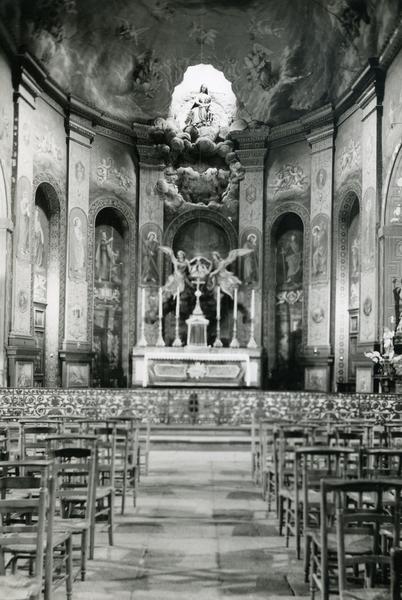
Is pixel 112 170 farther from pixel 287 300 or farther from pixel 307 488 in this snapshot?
pixel 307 488

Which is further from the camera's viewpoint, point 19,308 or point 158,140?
point 158,140

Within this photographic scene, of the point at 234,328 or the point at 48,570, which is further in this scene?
the point at 234,328

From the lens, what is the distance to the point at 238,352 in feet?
75.8

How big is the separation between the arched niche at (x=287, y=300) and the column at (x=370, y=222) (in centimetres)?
414

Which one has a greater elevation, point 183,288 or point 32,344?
point 183,288

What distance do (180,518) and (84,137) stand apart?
59.8ft

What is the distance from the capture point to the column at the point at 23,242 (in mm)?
19828

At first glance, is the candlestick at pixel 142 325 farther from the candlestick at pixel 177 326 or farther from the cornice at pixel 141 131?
the cornice at pixel 141 131

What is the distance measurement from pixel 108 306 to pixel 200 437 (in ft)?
36.1

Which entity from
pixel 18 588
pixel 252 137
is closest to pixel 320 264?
pixel 252 137

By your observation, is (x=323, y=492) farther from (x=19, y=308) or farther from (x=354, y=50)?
(x=354, y=50)

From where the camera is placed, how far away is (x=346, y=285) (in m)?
23.2

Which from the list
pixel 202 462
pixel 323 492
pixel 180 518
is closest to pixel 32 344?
pixel 202 462

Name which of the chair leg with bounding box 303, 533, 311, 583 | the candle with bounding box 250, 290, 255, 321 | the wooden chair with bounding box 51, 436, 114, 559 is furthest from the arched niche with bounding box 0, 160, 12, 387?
the chair leg with bounding box 303, 533, 311, 583
